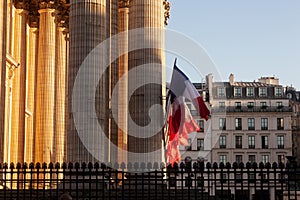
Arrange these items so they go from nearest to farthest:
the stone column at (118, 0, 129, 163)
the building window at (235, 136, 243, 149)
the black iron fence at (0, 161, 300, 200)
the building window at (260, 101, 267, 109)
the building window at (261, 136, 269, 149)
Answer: the black iron fence at (0, 161, 300, 200)
the stone column at (118, 0, 129, 163)
the building window at (235, 136, 243, 149)
the building window at (261, 136, 269, 149)
the building window at (260, 101, 267, 109)

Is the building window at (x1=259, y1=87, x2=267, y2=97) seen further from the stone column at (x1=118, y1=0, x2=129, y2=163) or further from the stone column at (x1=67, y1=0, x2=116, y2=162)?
the stone column at (x1=67, y1=0, x2=116, y2=162)

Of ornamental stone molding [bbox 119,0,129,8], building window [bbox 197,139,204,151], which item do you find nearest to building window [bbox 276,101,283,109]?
building window [bbox 197,139,204,151]

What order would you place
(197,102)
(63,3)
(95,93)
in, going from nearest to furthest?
1. (95,93)
2. (197,102)
3. (63,3)

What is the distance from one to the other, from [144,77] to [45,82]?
10.3 m

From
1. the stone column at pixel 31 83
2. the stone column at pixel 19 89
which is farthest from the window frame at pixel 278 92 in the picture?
the stone column at pixel 19 89

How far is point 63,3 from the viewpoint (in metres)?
36.8

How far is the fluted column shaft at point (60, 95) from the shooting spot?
3572 centimetres

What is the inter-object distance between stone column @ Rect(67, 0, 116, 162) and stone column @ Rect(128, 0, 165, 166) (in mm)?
2942

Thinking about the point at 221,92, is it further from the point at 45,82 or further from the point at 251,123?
the point at 45,82

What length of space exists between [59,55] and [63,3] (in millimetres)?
3051

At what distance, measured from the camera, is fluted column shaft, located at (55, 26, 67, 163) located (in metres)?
35.7

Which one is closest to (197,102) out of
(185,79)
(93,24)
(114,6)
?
(185,79)

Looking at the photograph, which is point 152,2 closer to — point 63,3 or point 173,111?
point 173,111

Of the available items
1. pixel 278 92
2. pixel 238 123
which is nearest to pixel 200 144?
pixel 238 123
